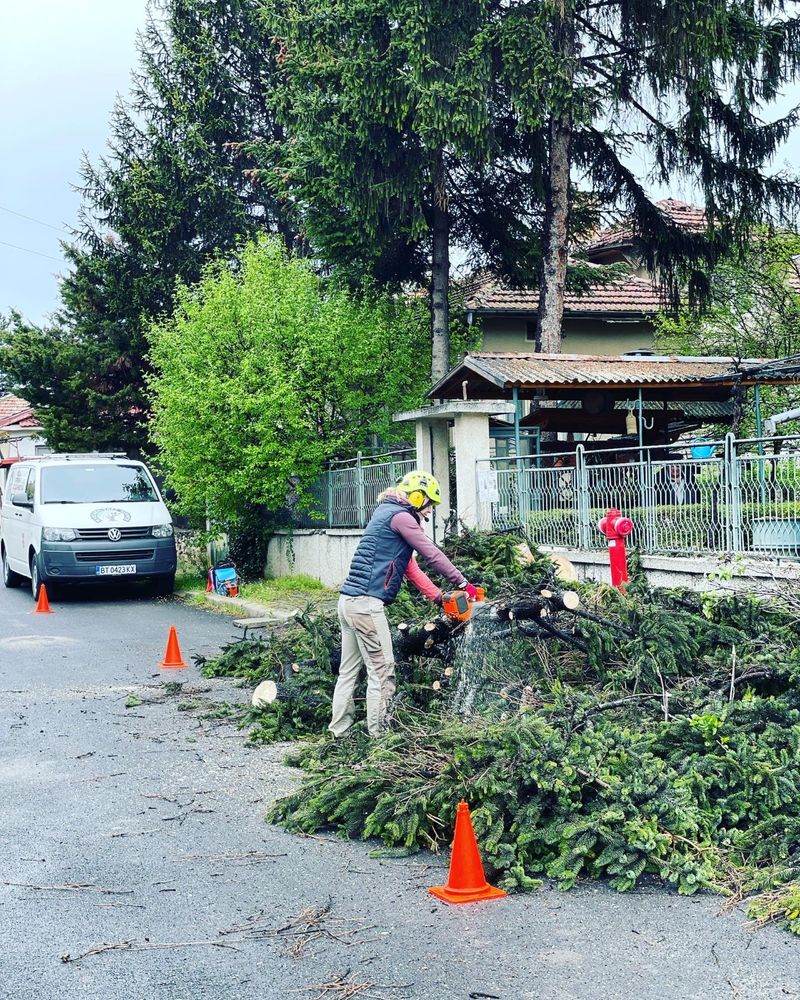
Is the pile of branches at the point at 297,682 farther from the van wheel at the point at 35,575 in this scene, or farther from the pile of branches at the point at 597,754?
the van wheel at the point at 35,575

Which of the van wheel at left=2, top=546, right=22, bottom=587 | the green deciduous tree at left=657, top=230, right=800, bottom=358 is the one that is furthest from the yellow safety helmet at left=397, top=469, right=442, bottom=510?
the van wheel at left=2, top=546, right=22, bottom=587

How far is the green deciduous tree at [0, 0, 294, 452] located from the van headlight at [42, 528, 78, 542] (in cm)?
1191

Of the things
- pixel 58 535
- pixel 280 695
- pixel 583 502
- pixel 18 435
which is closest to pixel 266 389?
pixel 58 535

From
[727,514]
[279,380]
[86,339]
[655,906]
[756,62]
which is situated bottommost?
[655,906]

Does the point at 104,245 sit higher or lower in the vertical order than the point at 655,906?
higher

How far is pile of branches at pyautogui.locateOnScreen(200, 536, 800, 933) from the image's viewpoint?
5340 mm

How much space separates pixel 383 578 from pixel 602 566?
5.24 meters

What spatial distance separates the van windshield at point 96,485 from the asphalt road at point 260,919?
36.4 ft

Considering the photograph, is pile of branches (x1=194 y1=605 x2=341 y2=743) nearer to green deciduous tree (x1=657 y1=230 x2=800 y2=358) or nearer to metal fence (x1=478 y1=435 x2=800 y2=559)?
metal fence (x1=478 y1=435 x2=800 y2=559)

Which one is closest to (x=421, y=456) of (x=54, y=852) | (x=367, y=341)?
(x=367, y=341)

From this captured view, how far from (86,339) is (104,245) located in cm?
266

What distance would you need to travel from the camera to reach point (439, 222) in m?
21.5

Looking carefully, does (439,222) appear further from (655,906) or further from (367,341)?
(655,906)

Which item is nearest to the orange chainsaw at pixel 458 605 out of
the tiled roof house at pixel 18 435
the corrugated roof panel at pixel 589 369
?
the corrugated roof panel at pixel 589 369
